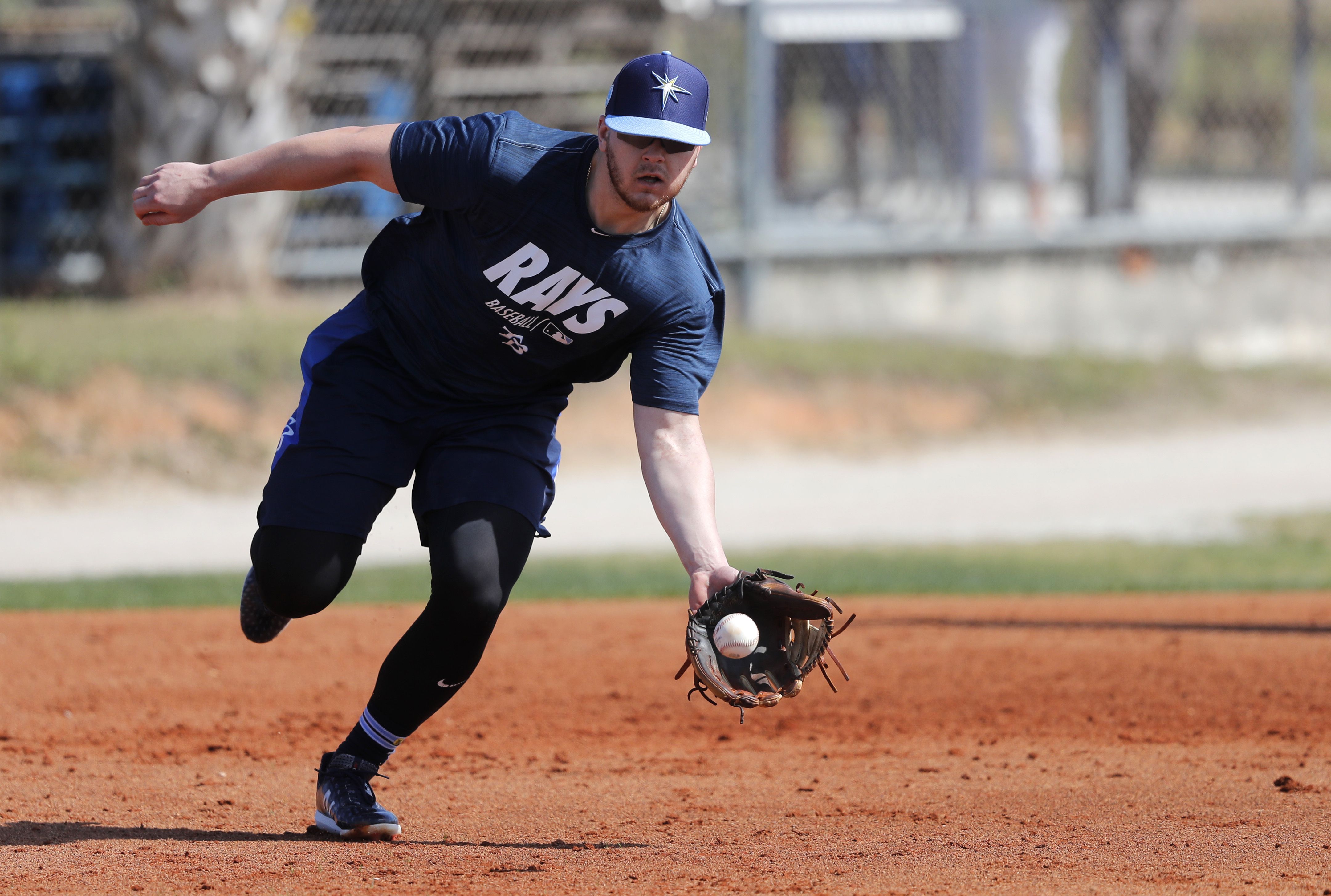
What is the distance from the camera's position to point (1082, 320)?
1392 centimetres

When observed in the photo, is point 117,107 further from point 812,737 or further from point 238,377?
point 812,737

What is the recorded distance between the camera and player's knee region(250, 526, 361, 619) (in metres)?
3.96

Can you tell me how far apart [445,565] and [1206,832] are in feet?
6.74

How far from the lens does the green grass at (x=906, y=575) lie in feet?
26.3

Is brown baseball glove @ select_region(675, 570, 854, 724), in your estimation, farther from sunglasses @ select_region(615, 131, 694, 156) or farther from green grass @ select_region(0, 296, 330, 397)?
green grass @ select_region(0, 296, 330, 397)

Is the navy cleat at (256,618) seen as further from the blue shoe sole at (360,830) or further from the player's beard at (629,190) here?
the player's beard at (629,190)

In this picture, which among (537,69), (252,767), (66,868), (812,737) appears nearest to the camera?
(66,868)

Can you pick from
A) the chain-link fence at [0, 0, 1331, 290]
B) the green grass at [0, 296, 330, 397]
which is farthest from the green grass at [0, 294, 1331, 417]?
the chain-link fence at [0, 0, 1331, 290]

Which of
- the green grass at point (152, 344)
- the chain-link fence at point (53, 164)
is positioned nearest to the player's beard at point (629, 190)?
the green grass at point (152, 344)

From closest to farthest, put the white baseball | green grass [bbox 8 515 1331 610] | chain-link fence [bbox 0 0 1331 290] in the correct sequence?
the white baseball < green grass [bbox 8 515 1331 610] < chain-link fence [bbox 0 0 1331 290]

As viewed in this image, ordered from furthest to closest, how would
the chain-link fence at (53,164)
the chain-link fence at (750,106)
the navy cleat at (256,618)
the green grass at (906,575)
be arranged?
the chain-link fence at (53,164), the chain-link fence at (750,106), the green grass at (906,575), the navy cleat at (256,618)

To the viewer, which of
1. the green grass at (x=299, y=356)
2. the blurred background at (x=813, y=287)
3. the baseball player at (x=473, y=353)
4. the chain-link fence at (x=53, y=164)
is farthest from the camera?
the chain-link fence at (x=53, y=164)

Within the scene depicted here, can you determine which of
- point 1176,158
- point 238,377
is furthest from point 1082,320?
point 238,377

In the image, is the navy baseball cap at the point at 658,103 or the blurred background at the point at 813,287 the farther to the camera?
the blurred background at the point at 813,287
